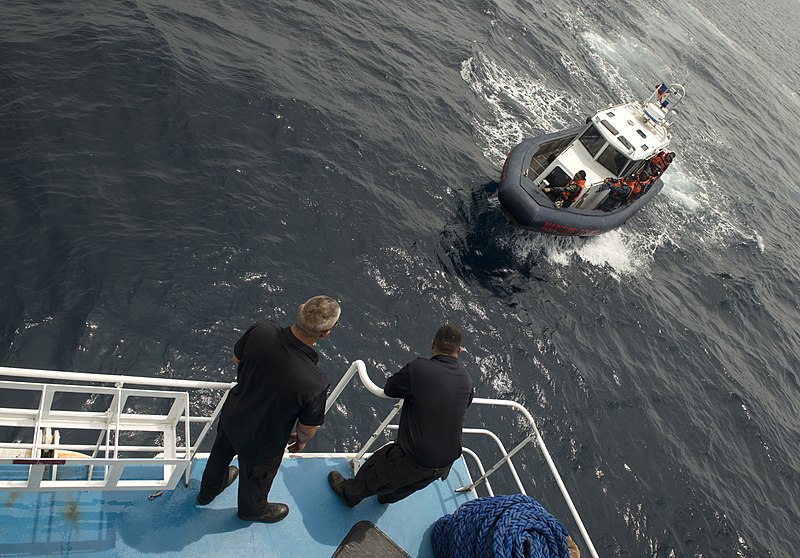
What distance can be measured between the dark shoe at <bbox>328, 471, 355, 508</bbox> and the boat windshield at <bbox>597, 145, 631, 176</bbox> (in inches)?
600

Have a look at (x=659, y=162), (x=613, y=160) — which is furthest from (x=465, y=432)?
(x=659, y=162)

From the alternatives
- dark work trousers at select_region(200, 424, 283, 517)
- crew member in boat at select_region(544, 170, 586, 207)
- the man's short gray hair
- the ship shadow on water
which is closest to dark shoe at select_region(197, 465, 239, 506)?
dark work trousers at select_region(200, 424, 283, 517)

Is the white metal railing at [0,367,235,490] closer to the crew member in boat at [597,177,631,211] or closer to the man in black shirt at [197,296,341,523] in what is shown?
the man in black shirt at [197,296,341,523]

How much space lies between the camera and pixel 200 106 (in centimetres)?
Result: 1468

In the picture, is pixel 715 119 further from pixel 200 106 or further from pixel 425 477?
pixel 425 477

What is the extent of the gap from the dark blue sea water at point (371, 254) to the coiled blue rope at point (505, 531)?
4795 millimetres

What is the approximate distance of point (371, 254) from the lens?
1339 centimetres

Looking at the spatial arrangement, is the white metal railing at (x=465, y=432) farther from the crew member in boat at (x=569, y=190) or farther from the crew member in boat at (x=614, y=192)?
the crew member in boat at (x=614, y=192)

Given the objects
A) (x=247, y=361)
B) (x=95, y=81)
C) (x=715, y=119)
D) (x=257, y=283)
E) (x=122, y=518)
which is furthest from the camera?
(x=715, y=119)

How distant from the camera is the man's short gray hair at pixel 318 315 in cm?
383

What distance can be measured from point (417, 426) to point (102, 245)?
8196mm

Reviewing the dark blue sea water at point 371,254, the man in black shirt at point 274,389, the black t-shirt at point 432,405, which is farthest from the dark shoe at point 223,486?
the dark blue sea water at point 371,254

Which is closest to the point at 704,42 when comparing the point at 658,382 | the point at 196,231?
the point at 658,382

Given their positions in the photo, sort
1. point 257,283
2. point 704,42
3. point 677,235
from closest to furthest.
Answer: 1. point 257,283
2. point 677,235
3. point 704,42
